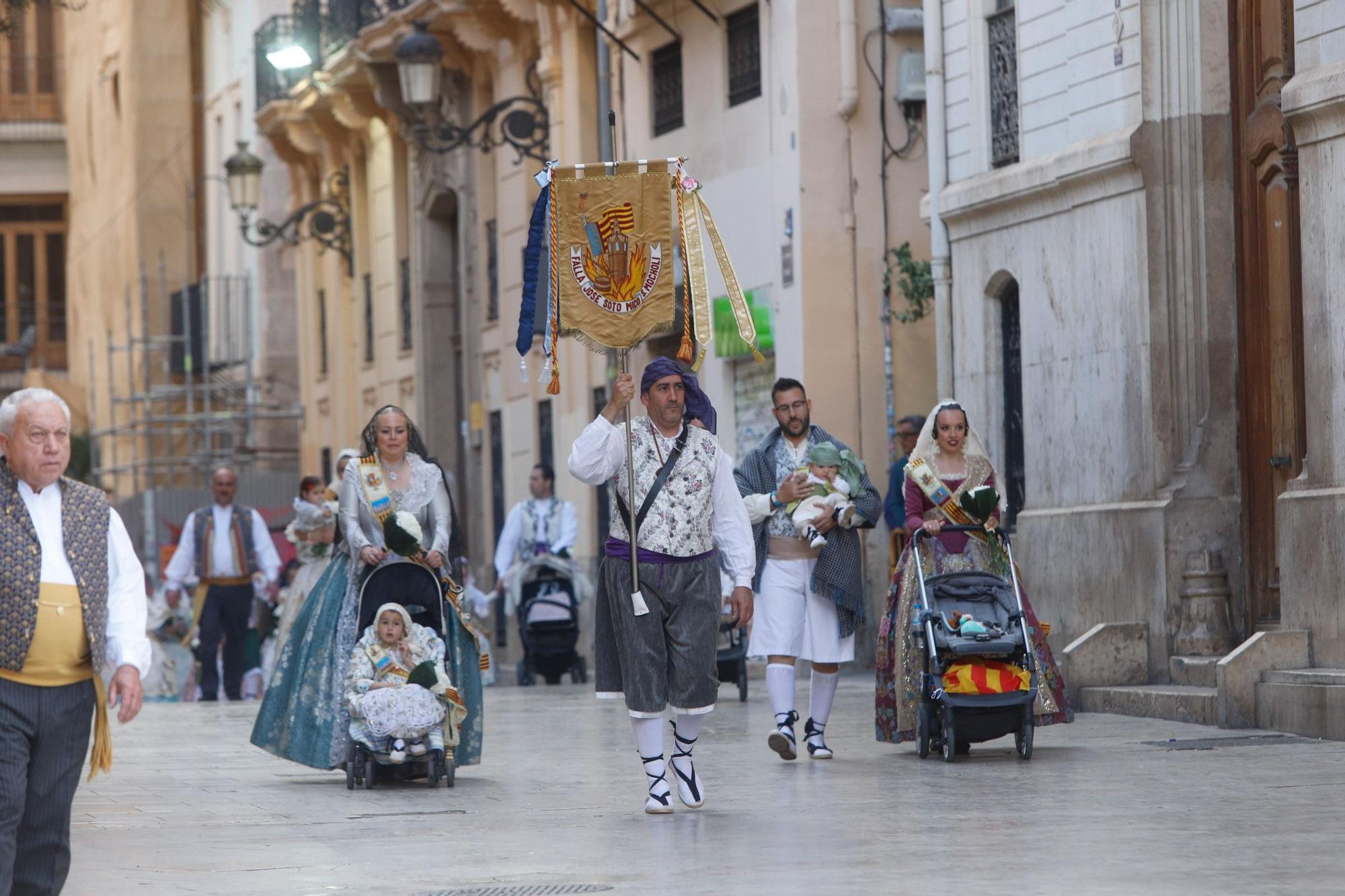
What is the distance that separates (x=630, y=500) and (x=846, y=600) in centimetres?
260

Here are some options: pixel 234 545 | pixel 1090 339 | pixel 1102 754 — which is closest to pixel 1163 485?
pixel 1090 339

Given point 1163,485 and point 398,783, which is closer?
point 398,783

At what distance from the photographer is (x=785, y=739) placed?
12484mm

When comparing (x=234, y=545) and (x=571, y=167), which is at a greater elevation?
(x=571, y=167)

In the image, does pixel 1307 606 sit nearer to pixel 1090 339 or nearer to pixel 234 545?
pixel 1090 339

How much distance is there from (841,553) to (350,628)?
8.06 feet

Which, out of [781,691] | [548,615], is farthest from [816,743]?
[548,615]

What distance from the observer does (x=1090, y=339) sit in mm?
16391

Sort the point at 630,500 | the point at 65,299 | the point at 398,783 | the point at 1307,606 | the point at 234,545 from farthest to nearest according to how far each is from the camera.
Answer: the point at 65,299 → the point at 234,545 → the point at 1307,606 → the point at 398,783 → the point at 630,500

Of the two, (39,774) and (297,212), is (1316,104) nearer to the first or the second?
(39,774)

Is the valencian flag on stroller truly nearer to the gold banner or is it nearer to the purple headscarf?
the gold banner

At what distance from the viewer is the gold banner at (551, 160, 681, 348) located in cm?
1120

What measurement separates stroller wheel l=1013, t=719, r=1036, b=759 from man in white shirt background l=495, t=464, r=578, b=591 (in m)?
10.6

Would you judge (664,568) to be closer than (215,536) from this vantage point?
Yes
